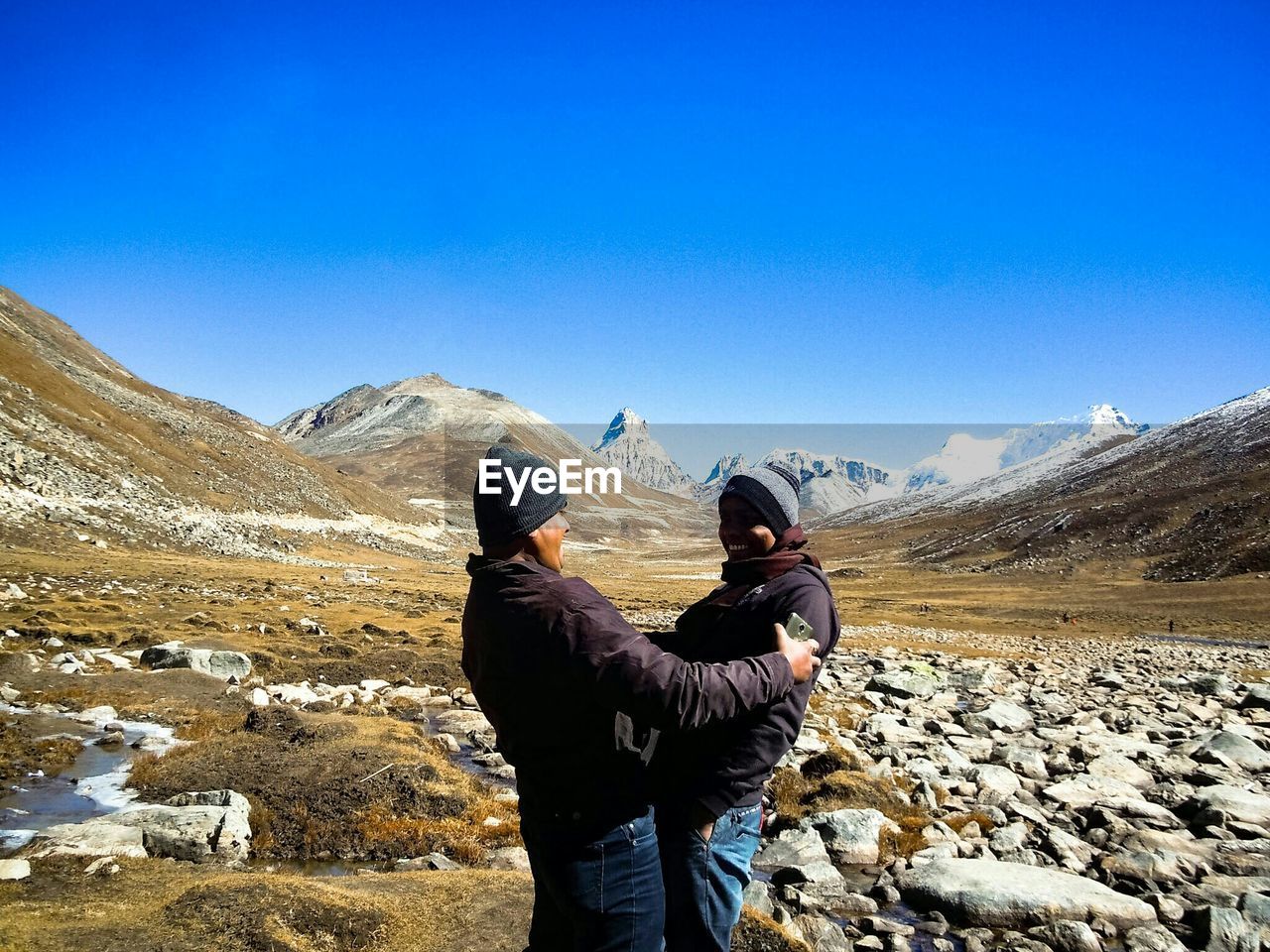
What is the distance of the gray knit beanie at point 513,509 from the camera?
3.76 metres

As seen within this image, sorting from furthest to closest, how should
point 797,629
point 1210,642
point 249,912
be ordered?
1. point 1210,642
2. point 249,912
3. point 797,629

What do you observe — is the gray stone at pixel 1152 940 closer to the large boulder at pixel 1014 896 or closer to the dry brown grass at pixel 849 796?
the large boulder at pixel 1014 896

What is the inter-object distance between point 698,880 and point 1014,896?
5887mm

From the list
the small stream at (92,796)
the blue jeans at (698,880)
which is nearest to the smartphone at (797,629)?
the blue jeans at (698,880)

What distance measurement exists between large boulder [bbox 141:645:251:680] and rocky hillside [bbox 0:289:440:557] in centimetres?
3293

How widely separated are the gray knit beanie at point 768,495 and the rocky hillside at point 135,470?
52427 millimetres

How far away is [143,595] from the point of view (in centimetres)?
Result: 3128

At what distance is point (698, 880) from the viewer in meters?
4.10

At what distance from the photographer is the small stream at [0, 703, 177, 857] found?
31.8 ft

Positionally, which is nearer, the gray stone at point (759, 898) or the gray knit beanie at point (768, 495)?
the gray knit beanie at point (768, 495)

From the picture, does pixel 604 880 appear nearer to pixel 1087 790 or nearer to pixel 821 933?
pixel 821 933

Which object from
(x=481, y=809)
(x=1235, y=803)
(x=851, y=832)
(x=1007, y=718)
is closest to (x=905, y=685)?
(x=1007, y=718)

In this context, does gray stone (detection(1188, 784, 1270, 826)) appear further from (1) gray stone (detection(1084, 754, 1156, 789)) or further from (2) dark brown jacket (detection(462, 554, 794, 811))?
(2) dark brown jacket (detection(462, 554, 794, 811))

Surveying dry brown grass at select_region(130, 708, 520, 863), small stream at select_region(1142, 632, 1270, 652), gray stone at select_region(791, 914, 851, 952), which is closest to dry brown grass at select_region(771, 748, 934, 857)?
gray stone at select_region(791, 914, 851, 952)
